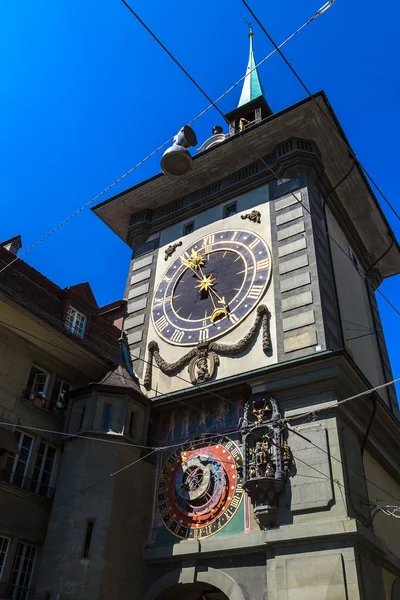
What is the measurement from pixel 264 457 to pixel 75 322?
9068mm

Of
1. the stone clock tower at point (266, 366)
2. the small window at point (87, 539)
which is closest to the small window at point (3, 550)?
the small window at point (87, 539)

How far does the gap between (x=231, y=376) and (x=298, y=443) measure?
335 centimetres

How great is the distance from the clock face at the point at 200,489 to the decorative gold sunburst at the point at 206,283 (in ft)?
20.4

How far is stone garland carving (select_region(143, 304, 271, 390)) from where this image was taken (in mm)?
18703

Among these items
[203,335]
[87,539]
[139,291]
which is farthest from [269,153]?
[87,539]

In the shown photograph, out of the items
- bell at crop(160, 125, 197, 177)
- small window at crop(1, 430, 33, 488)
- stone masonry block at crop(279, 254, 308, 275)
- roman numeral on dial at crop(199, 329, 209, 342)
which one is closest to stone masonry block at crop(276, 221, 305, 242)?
stone masonry block at crop(279, 254, 308, 275)

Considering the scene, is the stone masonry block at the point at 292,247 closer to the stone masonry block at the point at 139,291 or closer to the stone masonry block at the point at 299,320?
the stone masonry block at the point at 299,320

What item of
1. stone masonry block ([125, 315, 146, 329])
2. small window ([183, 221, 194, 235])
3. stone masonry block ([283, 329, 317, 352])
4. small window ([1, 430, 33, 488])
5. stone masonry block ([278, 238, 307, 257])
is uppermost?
small window ([183, 221, 194, 235])

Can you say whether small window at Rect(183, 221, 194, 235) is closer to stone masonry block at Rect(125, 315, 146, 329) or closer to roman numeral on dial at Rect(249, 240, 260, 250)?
roman numeral on dial at Rect(249, 240, 260, 250)

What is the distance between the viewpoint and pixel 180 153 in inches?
518

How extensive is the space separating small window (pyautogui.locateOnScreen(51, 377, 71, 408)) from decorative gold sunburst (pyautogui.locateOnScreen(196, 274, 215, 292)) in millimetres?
6082

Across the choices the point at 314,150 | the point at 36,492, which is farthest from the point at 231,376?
the point at 314,150

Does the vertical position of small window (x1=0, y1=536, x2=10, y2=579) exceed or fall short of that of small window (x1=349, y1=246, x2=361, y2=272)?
it falls short

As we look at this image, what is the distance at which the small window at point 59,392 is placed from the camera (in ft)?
59.9
